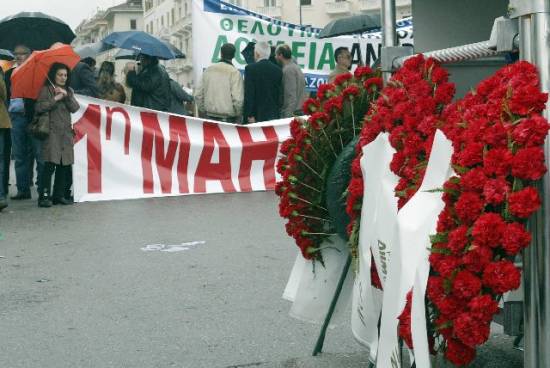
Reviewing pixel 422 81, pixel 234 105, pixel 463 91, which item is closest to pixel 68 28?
pixel 234 105

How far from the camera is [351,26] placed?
19.9m

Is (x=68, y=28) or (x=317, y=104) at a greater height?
(x=68, y=28)

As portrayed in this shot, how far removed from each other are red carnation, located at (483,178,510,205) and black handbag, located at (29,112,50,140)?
10.1m

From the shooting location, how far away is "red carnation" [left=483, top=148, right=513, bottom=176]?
2740 mm

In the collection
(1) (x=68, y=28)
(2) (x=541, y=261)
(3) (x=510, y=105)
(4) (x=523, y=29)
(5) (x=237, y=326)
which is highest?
(1) (x=68, y=28)

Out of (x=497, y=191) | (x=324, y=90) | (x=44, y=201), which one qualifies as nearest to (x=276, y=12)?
(x=44, y=201)

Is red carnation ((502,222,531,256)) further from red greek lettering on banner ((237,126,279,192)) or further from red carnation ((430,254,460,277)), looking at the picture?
red greek lettering on banner ((237,126,279,192))

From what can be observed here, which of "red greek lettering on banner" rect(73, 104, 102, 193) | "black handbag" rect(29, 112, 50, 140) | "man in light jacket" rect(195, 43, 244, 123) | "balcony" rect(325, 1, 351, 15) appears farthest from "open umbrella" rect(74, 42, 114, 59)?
"balcony" rect(325, 1, 351, 15)

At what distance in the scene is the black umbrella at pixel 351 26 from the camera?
64.9 feet

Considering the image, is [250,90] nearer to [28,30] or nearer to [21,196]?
[21,196]

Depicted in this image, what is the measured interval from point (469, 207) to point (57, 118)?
1026 cm

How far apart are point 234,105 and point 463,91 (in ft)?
35.6

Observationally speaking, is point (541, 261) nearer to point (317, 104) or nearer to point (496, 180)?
point (496, 180)

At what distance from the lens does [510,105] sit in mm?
2777
